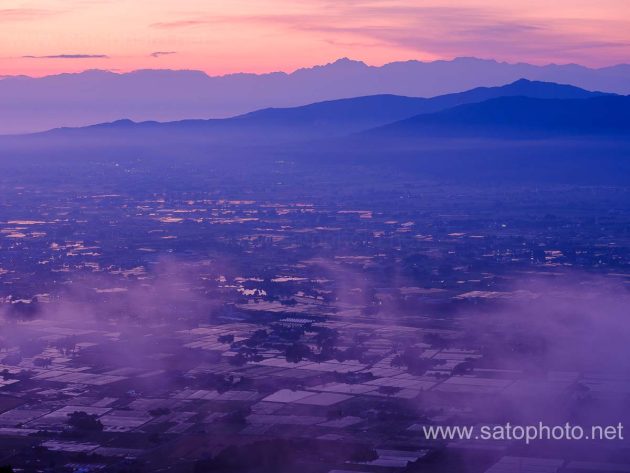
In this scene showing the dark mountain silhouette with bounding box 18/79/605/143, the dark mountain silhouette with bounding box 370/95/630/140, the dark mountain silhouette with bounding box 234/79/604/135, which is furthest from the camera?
the dark mountain silhouette with bounding box 18/79/605/143

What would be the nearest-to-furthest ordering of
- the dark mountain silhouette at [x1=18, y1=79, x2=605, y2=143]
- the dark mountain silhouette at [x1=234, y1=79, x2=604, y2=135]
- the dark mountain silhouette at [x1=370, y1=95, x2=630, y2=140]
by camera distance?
1. the dark mountain silhouette at [x1=370, y1=95, x2=630, y2=140]
2. the dark mountain silhouette at [x1=234, y1=79, x2=604, y2=135]
3. the dark mountain silhouette at [x1=18, y1=79, x2=605, y2=143]

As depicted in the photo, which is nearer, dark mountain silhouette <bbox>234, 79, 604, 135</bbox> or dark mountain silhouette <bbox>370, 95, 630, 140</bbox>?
dark mountain silhouette <bbox>370, 95, 630, 140</bbox>

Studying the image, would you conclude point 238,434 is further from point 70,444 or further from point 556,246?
point 556,246

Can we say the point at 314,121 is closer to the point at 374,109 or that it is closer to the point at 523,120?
the point at 374,109

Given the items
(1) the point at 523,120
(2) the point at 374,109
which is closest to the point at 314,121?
(2) the point at 374,109

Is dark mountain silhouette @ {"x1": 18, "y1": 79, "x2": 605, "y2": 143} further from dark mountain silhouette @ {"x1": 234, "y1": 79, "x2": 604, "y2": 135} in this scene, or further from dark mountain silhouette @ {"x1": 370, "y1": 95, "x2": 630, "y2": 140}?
dark mountain silhouette @ {"x1": 370, "y1": 95, "x2": 630, "y2": 140}

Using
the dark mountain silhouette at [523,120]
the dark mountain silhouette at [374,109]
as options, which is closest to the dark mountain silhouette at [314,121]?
the dark mountain silhouette at [374,109]

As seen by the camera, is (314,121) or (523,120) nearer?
(523,120)

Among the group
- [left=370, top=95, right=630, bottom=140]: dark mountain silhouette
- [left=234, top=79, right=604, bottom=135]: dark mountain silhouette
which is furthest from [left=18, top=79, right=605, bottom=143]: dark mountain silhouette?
[left=370, top=95, right=630, bottom=140]: dark mountain silhouette
